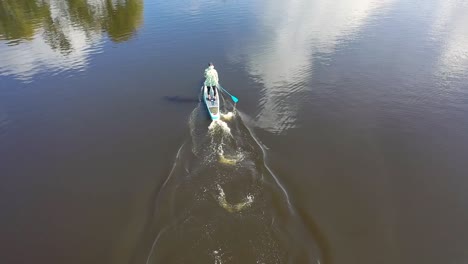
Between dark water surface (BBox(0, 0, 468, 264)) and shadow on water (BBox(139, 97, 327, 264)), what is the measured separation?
0.06 meters

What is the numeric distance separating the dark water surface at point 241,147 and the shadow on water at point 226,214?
63mm

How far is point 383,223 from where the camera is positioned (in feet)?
49.3

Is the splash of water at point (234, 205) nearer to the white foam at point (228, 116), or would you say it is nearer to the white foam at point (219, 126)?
the white foam at point (219, 126)

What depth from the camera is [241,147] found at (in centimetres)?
1908

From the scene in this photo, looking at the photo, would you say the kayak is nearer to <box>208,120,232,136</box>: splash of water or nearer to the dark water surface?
<box>208,120,232,136</box>: splash of water

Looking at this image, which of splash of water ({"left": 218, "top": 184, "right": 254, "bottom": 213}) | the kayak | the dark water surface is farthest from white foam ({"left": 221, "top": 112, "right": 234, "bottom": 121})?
splash of water ({"left": 218, "top": 184, "right": 254, "bottom": 213})

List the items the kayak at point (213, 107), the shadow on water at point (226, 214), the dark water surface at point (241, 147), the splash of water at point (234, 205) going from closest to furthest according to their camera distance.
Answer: the shadow on water at point (226, 214)
the dark water surface at point (241, 147)
the splash of water at point (234, 205)
the kayak at point (213, 107)

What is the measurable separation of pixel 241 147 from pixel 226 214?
5348mm

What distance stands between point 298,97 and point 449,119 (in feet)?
33.8

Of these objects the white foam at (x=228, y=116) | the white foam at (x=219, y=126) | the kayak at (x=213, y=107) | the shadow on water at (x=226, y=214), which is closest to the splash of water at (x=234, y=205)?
the shadow on water at (x=226, y=214)

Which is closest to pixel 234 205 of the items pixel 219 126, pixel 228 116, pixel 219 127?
pixel 219 127

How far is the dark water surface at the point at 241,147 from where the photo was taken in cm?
1419

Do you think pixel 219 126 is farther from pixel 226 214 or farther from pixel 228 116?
pixel 226 214

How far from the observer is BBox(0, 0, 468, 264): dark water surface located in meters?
14.2
